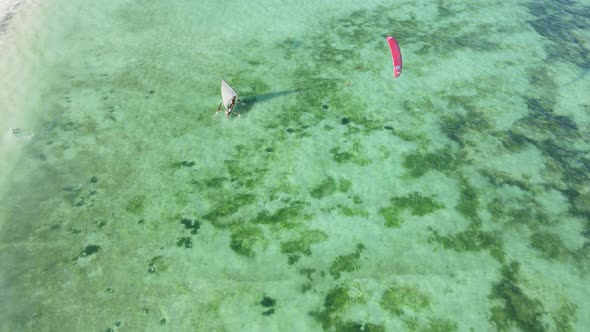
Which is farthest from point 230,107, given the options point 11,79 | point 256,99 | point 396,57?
point 11,79

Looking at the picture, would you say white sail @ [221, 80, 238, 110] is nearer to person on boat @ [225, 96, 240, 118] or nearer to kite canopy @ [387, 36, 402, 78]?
person on boat @ [225, 96, 240, 118]

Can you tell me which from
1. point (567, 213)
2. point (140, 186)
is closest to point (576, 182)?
point (567, 213)

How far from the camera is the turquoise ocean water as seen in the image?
9.68m

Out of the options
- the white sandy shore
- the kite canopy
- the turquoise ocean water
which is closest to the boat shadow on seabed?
the turquoise ocean water

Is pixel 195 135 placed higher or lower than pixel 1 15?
lower

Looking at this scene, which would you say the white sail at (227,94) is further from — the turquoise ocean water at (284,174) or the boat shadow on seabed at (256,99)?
the boat shadow on seabed at (256,99)

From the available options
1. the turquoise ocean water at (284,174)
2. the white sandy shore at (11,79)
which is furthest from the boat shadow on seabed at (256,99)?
the white sandy shore at (11,79)

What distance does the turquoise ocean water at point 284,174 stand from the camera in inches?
381

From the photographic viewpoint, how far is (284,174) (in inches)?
499

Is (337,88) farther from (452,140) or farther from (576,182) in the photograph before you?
(576,182)

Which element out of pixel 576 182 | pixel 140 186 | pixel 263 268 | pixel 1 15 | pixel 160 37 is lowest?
pixel 576 182

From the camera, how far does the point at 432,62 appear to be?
59.2ft

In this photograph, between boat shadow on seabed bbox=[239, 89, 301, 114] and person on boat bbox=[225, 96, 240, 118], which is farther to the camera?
boat shadow on seabed bbox=[239, 89, 301, 114]

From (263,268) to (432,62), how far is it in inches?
517
